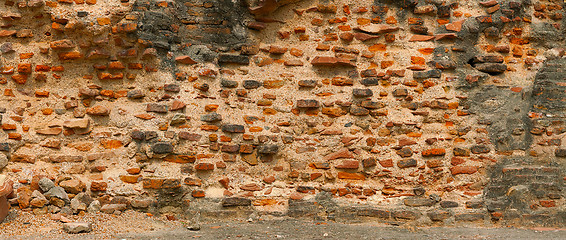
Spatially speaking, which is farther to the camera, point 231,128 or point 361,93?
point 361,93

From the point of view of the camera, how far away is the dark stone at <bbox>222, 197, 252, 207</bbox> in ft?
14.6

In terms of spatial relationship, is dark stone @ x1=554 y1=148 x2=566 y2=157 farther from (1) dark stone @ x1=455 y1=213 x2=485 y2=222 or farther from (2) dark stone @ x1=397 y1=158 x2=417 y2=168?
(2) dark stone @ x1=397 y1=158 x2=417 y2=168

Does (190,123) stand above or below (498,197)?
above

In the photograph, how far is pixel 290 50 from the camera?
4.86m

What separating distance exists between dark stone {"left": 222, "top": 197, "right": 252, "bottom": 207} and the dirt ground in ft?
0.58

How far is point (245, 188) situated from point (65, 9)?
7.51ft

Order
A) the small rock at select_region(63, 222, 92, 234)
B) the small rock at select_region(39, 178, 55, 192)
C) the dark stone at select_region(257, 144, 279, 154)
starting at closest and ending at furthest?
1. the small rock at select_region(63, 222, 92, 234)
2. the small rock at select_region(39, 178, 55, 192)
3. the dark stone at select_region(257, 144, 279, 154)

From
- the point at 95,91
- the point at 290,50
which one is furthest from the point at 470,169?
the point at 95,91

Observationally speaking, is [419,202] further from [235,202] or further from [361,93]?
[235,202]

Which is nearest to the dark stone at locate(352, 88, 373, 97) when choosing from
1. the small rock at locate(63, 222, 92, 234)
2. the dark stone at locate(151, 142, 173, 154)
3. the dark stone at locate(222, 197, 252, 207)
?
the dark stone at locate(222, 197, 252, 207)

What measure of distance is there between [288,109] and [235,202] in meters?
1.01

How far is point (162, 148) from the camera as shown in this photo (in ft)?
14.7

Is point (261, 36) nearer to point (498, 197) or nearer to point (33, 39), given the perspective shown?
point (33, 39)

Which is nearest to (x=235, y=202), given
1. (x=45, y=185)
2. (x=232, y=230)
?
(x=232, y=230)
